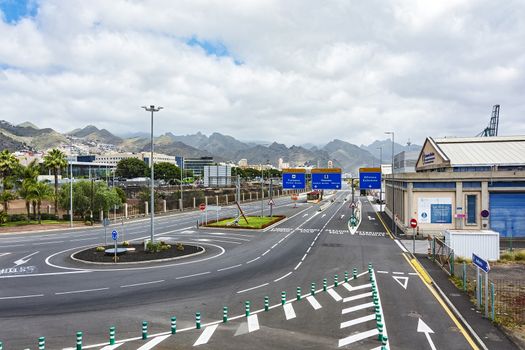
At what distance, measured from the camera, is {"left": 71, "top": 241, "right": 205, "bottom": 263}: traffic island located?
3216 cm

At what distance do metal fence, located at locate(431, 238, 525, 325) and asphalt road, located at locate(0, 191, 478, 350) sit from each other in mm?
2039

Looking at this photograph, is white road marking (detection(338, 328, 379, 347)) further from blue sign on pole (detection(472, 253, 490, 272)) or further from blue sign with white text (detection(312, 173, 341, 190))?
blue sign with white text (detection(312, 173, 341, 190))

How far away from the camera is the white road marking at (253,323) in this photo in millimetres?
16906

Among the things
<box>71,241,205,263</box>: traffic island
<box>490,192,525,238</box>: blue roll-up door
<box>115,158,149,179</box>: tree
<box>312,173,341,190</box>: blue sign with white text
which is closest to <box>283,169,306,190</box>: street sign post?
<box>312,173,341,190</box>: blue sign with white text

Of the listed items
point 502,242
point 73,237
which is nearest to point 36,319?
point 73,237

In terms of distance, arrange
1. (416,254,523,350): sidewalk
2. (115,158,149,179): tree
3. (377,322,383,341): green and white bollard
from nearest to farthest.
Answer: (416,254,523,350): sidewalk → (377,322,383,341): green and white bollard → (115,158,149,179): tree

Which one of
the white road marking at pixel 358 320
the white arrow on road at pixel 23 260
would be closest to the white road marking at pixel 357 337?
the white road marking at pixel 358 320

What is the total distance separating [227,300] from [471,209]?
36743mm

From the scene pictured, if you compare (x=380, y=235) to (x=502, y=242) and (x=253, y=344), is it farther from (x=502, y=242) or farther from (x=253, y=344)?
(x=253, y=344)

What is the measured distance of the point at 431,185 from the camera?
47.8m

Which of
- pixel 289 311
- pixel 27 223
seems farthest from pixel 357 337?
pixel 27 223

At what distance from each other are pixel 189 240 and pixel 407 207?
1027 inches

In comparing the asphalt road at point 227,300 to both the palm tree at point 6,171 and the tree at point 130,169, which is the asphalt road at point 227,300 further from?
the tree at point 130,169

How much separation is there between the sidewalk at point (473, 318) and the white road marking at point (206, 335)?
1054cm
